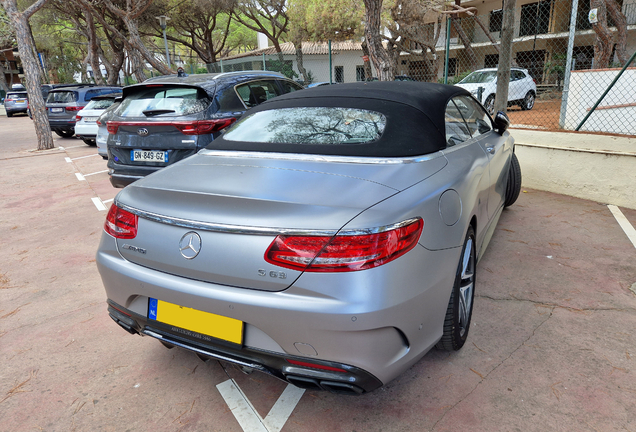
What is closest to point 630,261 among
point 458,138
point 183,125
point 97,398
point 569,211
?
point 569,211

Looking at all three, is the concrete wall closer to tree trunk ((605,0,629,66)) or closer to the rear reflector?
the rear reflector

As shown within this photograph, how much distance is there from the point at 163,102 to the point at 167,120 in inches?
14.0

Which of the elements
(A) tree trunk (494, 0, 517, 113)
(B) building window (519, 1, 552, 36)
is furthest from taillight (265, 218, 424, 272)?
(B) building window (519, 1, 552, 36)

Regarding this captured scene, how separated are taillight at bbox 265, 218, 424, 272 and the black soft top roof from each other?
722 millimetres

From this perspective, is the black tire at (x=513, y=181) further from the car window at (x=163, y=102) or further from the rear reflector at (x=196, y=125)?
the car window at (x=163, y=102)

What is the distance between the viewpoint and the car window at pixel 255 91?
5.71 meters

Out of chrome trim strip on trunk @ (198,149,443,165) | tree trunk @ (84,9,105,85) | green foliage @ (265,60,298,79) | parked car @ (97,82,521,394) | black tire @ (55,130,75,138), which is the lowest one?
black tire @ (55,130,75,138)

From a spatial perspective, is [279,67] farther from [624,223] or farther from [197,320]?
[197,320]

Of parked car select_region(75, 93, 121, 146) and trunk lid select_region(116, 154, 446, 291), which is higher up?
trunk lid select_region(116, 154, 446, 291)

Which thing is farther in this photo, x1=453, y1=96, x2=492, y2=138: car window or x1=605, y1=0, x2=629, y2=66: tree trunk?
x1=605, y1=0, x2=629, y2=66: tree trunk

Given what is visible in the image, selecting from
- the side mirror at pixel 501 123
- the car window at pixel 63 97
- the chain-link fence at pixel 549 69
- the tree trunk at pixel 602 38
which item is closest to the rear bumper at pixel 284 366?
the side mirror at pixel 501 123

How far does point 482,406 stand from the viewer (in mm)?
2182

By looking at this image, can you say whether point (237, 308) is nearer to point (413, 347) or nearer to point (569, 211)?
point (413, 347)

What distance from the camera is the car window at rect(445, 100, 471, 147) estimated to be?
2.80m
